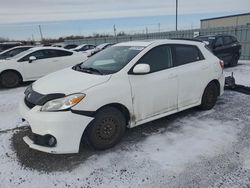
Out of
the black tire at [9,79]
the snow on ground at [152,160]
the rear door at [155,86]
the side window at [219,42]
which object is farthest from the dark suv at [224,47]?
the black tire at [9,79]

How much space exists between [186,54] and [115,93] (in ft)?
6.44

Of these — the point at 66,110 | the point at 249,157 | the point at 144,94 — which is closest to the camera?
the point at 66,110

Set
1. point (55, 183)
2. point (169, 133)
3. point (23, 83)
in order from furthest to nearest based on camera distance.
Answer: point (23, 83) → point (169, 133) → point (55, 183)

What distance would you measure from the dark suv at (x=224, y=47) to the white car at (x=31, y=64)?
6.09 meters

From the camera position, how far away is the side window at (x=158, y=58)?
416 centimetres

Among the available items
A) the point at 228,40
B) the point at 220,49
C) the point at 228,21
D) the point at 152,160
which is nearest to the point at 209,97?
the point at 152,160

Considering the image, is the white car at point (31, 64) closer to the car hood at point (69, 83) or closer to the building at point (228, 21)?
the car hood at point (69, 83)

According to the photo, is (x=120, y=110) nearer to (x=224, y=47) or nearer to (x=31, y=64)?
(x=31, y=64)

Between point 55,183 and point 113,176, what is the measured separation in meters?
0.71

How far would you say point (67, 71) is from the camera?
436 cm

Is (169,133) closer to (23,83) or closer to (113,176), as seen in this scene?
(113,176)

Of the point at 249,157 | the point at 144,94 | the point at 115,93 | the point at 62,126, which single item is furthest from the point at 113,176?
the point at 249,157

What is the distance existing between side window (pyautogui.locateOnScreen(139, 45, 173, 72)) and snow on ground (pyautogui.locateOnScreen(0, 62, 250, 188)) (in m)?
1.14

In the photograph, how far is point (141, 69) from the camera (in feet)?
12.4
